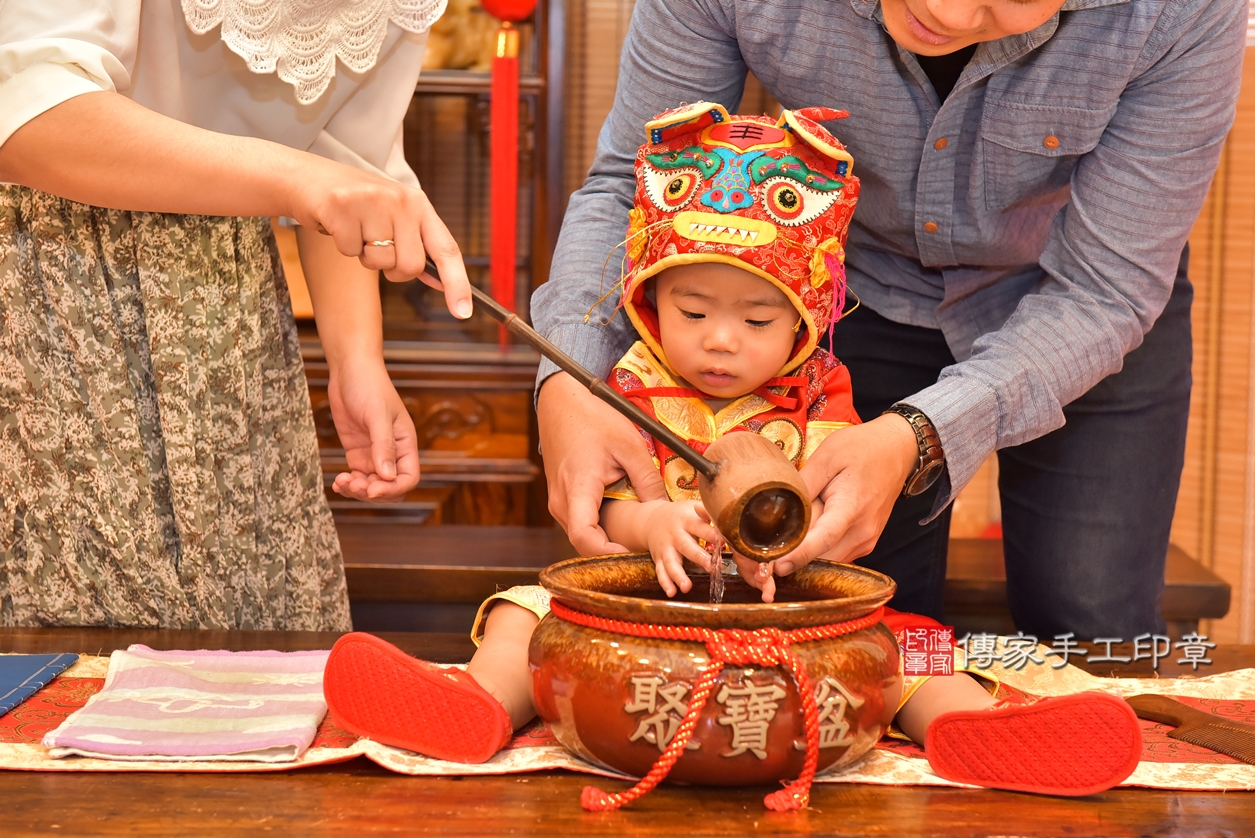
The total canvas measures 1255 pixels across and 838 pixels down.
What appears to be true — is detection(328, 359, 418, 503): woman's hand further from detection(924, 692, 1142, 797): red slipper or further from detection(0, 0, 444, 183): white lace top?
detection(924, 692, 1142, 797): red slipper

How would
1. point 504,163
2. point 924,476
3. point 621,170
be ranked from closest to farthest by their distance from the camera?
1. point 924,476
2. point 621,170
3. point 504,163

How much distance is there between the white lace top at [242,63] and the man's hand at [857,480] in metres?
0.71

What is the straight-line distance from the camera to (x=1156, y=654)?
1.31 metres

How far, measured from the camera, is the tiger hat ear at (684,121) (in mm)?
1255

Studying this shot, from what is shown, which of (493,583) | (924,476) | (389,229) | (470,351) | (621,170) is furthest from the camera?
(470,351)

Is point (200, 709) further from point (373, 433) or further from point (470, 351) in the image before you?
point (470, 351)

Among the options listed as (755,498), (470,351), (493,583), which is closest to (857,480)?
(755,498)

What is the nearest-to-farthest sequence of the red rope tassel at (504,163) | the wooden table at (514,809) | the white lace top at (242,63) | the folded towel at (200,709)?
the wooden table at (514,809), the folded towel at (200,709), the white lace top at (242,63), the red rope tassel at (504,163)

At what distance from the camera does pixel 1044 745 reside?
0.86m

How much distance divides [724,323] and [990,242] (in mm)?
393

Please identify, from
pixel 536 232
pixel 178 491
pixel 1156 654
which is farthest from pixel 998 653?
pixel 536 232

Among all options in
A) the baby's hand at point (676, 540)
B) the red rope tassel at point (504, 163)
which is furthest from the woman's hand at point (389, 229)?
A: the red rope tassel at point (504, 163)

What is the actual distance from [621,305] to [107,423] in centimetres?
60

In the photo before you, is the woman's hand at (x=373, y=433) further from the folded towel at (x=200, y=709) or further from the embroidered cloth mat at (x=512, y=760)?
the embroidered cloth mat at (x=512, y=760)
